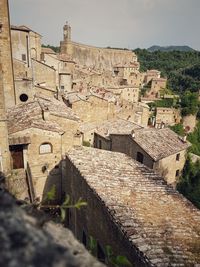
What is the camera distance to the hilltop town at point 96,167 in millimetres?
6715

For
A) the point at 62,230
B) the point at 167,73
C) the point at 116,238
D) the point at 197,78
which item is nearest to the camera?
the point at 62,230

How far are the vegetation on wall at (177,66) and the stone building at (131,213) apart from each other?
57897 millimetres

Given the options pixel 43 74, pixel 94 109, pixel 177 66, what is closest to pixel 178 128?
pixel 94 109

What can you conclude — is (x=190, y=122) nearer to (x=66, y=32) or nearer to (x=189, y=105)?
(x=189, y=105)

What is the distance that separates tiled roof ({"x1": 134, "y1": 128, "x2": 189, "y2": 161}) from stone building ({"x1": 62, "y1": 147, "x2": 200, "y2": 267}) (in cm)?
719

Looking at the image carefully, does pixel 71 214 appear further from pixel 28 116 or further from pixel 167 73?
pixel 167 73

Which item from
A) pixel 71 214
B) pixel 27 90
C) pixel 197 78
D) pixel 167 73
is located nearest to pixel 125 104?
pixel 27 90

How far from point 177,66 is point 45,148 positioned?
86.7m

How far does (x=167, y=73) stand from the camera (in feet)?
281

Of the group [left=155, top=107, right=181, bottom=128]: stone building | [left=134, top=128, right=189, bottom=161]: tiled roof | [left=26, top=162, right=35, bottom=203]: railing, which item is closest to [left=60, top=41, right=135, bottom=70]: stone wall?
[left=155, top=107, right=181, bottom=128]: stone building

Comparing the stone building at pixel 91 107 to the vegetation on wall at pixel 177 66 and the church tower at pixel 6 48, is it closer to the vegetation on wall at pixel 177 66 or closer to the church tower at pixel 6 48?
the church tower at pixel 6 48

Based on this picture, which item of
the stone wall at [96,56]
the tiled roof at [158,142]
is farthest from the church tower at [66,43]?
the tiled roof at [158,142]

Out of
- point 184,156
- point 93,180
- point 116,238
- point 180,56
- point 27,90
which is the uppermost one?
point 180,56

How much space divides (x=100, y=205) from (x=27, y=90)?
37.0 ft
